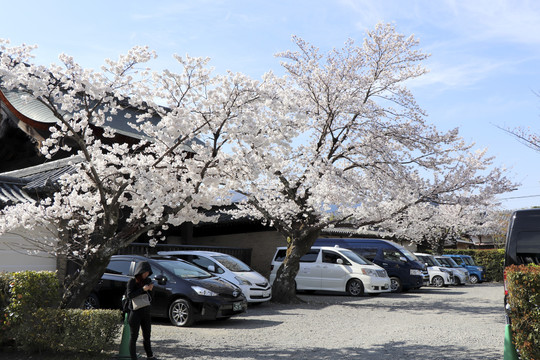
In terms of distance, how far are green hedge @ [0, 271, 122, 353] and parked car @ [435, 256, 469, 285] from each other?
78.5 ft

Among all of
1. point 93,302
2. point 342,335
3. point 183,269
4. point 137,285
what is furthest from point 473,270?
point 137,285

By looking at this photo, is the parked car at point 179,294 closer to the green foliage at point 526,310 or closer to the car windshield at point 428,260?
the green foliage at point 526,310

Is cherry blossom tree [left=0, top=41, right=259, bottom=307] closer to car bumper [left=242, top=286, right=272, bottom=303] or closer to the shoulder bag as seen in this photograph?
the shoulder bag

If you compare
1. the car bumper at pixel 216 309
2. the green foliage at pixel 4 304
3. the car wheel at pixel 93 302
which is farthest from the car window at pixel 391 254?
the green foliage at pixel 4 304

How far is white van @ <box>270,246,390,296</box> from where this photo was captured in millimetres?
18422

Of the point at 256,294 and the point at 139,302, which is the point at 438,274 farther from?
the point at 139,302

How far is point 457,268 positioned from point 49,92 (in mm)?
25764

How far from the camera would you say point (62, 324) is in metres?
7.32

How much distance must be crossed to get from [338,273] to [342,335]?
937 centimetres

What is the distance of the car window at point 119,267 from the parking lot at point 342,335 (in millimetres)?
1561

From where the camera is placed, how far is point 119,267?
473 inches

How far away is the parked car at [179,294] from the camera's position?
10531 mm

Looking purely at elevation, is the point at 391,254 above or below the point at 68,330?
above

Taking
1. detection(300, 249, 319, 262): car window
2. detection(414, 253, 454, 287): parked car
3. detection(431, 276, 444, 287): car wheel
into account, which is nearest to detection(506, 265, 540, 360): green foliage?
detection(300, 249, 319, 262): car window
